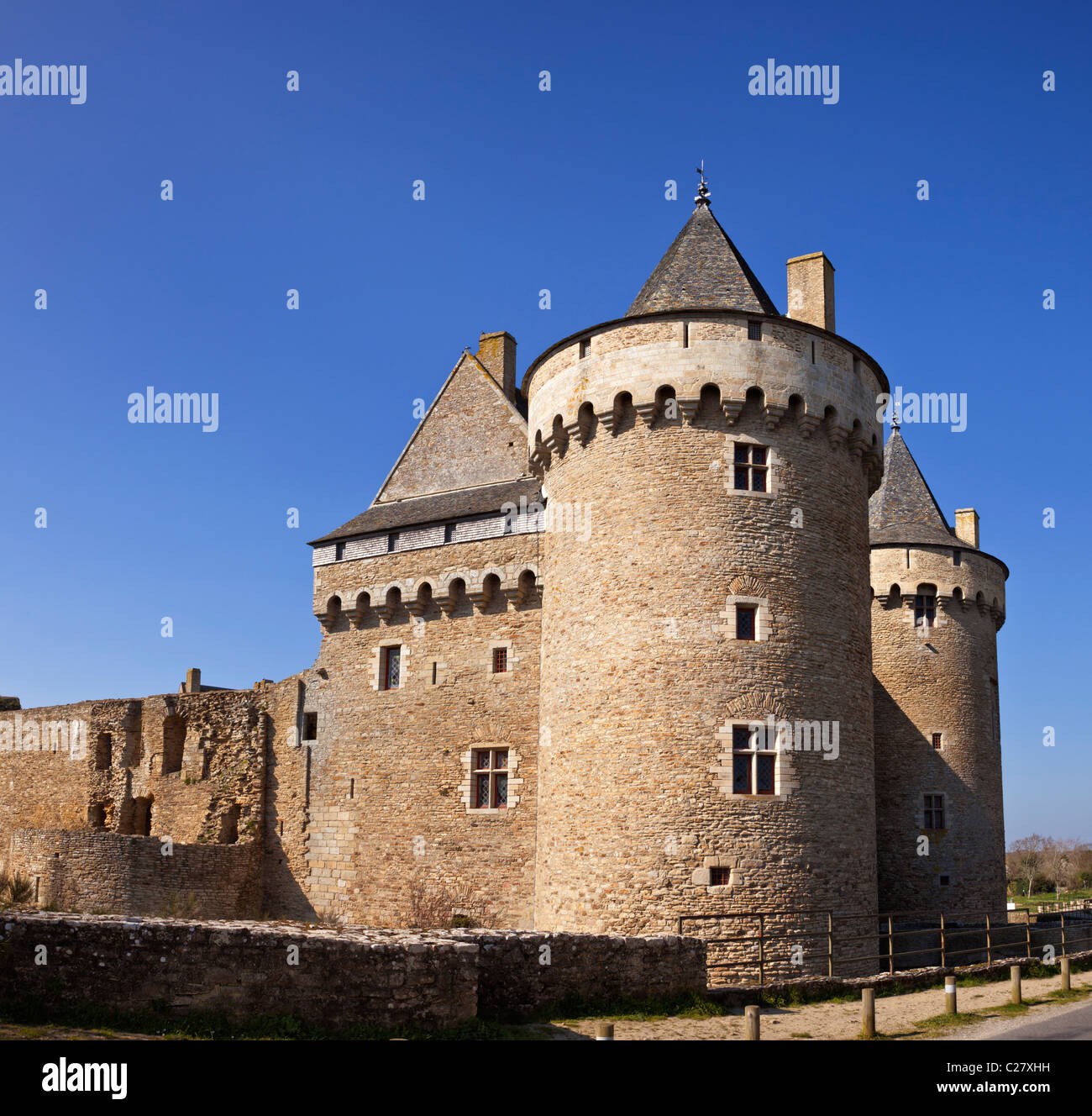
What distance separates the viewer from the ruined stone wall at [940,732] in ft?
83.5

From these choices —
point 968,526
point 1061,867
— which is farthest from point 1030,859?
point 968,526

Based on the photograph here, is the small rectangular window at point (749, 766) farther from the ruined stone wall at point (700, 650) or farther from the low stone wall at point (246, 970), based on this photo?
the low stone wall at point (246, 970)

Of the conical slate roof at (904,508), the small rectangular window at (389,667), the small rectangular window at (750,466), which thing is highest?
the conical slate roof at (904,508)

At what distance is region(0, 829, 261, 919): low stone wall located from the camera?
2200 centimetres

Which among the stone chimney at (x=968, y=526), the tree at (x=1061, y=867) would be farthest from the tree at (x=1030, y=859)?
the stone chimney at (x=968, y=526)

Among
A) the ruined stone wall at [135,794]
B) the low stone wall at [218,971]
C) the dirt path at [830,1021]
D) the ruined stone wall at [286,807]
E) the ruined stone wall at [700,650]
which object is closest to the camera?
the low stone wall at [218,971]

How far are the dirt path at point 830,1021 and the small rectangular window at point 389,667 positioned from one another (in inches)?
468

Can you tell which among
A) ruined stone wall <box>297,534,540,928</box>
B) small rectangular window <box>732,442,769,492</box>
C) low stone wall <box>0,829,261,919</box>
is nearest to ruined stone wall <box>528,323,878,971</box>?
small rectangular window <box>732,442,769,492</box>

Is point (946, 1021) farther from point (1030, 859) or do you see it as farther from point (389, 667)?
point (1030, 859)

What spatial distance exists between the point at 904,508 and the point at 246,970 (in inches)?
913

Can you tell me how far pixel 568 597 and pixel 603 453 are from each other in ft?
8.45
